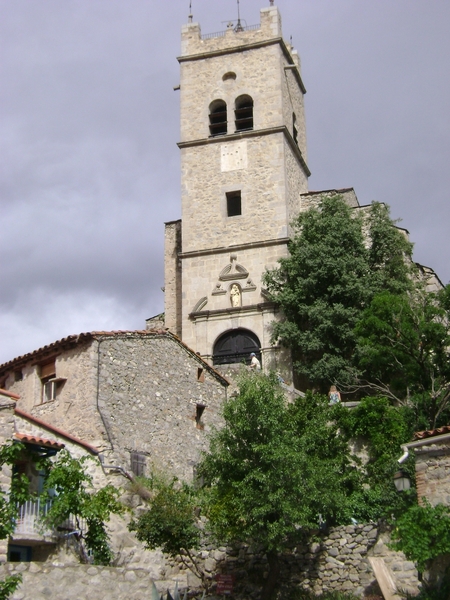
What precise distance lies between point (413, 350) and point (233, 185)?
48.6 ft

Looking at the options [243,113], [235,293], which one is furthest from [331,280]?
[243,113]

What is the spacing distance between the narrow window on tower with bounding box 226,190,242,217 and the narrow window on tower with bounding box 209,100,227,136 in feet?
10.5

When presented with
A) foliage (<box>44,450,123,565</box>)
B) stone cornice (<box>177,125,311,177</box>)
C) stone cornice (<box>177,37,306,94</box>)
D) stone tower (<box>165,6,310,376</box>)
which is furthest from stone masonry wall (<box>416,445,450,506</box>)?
stone cornice (<box>177,37,306,94</box>)

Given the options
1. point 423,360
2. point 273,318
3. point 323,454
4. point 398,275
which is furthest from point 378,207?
point 323,454

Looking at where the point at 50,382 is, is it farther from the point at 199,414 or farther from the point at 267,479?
the point at 267,479

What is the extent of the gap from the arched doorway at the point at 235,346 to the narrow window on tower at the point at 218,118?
9.47 meters

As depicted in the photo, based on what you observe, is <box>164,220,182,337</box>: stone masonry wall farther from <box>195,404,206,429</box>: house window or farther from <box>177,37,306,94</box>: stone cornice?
<box>195,404,206,429</box>: house window

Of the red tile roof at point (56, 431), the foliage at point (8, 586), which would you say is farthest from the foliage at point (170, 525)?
the foliage at point (8, 586)

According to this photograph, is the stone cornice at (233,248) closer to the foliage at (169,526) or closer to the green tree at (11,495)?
the foliage at (169,526)

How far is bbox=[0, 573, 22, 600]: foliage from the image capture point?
17.0m

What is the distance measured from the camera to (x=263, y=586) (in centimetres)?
2191

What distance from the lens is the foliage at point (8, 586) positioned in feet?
55.7

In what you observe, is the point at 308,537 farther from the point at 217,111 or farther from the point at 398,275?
the point at 217,111

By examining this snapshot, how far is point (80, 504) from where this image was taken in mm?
21000
